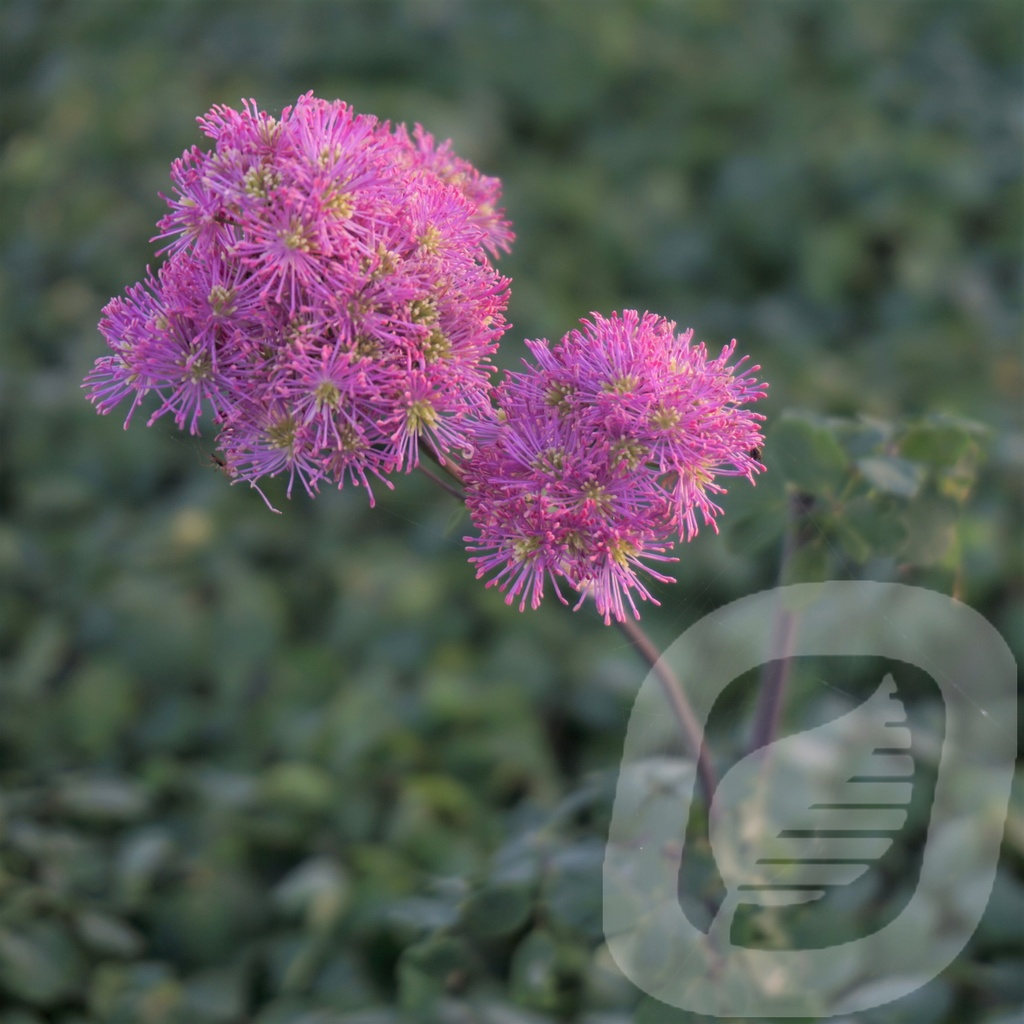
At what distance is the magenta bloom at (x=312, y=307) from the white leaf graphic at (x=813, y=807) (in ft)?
1.69

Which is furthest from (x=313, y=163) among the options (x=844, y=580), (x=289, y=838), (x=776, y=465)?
(x=289, y=838)

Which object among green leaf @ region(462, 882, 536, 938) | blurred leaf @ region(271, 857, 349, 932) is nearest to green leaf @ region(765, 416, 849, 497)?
green leaf @ region(462, 882, 536, 938)

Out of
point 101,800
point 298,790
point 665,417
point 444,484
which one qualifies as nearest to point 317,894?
point 298,790

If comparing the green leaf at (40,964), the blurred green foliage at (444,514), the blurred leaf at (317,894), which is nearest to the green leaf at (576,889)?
the blurred green foliage at (444,514)

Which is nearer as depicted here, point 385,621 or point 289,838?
point 289,838

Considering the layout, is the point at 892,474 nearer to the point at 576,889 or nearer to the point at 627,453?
the point at 627,453

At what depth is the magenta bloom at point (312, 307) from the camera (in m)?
0.62

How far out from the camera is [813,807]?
3.51ft

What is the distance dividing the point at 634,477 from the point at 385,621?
→ 99 centimetres

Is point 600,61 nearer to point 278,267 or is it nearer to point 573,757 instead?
point 573,757

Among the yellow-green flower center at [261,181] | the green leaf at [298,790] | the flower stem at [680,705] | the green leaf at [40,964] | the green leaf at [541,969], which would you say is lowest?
the green leaf at [40,964]

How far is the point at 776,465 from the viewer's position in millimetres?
879

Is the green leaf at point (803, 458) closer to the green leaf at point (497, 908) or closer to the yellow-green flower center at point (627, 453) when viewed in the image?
the yellow-green flower center at point (627, 453)

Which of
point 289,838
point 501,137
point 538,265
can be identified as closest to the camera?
point 289,838
